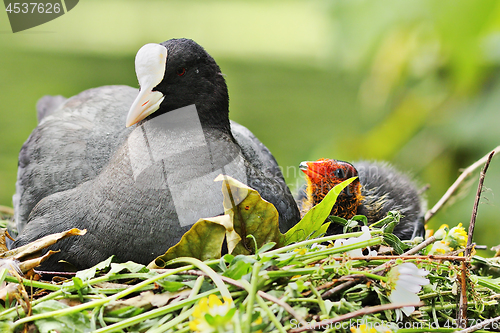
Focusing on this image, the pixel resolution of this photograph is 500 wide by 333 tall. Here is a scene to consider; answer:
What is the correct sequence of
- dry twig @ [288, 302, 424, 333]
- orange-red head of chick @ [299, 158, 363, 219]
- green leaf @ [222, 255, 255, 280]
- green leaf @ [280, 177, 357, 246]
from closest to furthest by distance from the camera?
dry twig @ [288, 302, 424, 333]
green leaf @ [222, 255, 255, 280]
green leaf @ [280, 177, 357, 246]
orange-red head of chick @ [299, 158, 363, 219]

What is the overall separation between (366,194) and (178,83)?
38.6 inches

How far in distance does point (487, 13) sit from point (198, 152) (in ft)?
4.52

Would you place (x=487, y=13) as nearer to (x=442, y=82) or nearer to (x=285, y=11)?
(x=442, y=82)

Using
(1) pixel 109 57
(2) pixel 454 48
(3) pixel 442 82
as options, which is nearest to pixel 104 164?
(2) pixel 454 48

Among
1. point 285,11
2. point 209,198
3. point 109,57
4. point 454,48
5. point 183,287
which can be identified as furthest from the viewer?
point 285,11

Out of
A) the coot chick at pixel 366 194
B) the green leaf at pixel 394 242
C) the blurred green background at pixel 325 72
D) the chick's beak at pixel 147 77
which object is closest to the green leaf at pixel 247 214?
the green leaf at pixel 394 242

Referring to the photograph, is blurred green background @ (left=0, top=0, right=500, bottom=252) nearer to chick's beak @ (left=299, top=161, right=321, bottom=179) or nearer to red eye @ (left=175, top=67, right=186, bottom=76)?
chick's beak @ (left=299, top=161, right=321, bottom=179)

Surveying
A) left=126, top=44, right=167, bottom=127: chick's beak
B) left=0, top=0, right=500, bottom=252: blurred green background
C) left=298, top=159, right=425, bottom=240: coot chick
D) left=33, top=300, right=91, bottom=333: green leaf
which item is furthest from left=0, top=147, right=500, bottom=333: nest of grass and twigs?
left=0, top=0, right=500, bottom=252: blurred green background

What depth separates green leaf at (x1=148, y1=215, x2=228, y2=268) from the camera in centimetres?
106

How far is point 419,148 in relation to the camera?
8.34ft

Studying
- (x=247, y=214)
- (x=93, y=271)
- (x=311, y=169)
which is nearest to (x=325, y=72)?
(x=311, y=169)

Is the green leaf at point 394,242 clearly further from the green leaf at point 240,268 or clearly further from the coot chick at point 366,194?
the coot chick at point 366,194

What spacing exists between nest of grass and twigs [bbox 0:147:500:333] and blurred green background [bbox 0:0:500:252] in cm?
77

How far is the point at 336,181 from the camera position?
1760 mm
